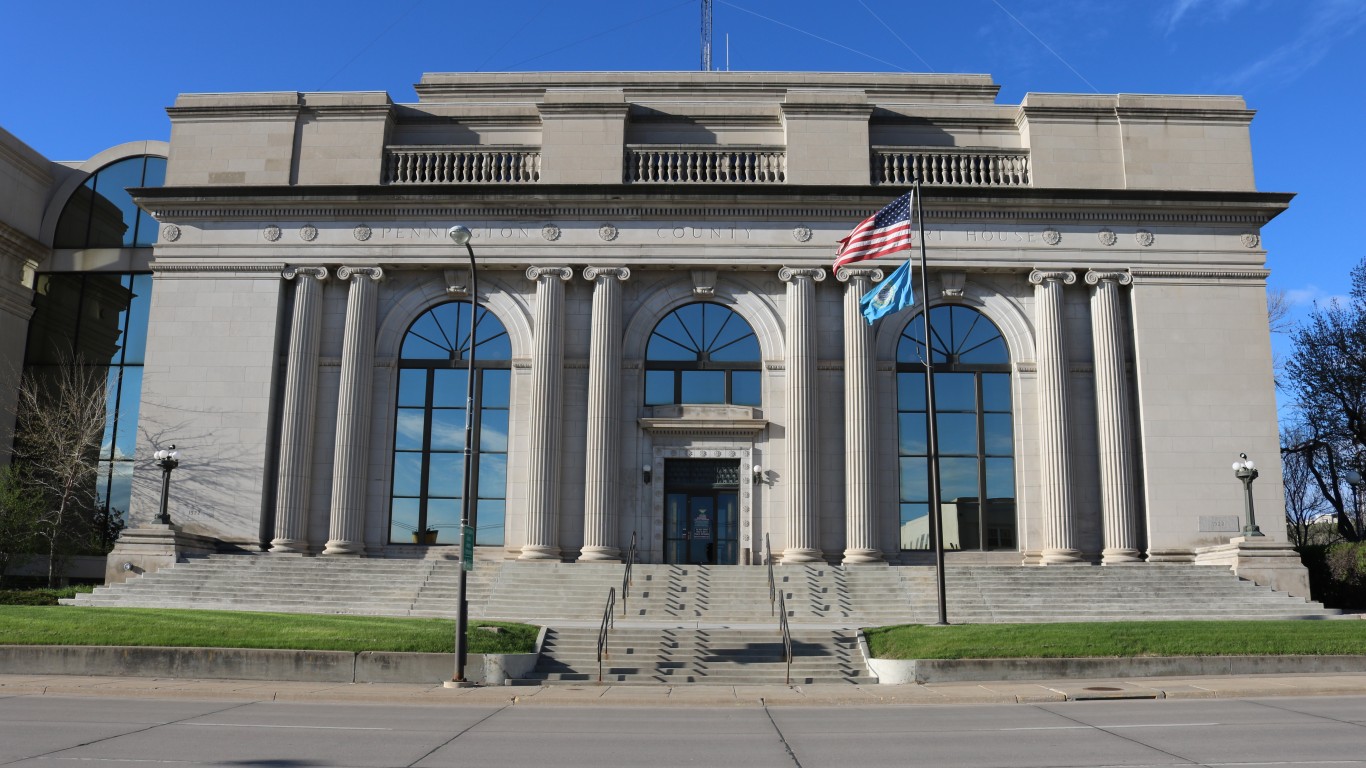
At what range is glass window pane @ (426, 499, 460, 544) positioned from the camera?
36.0 metres

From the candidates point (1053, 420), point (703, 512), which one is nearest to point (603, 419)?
point (703, 512)

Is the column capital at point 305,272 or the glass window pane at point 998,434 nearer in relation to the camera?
the glass window pane at point 998,434

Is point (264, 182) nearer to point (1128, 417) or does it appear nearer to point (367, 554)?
point (367, 554)

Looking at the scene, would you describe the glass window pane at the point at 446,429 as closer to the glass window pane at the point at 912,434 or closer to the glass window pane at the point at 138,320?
the glass window pane at the point at 138,320

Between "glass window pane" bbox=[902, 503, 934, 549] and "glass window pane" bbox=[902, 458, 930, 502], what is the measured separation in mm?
A: 269

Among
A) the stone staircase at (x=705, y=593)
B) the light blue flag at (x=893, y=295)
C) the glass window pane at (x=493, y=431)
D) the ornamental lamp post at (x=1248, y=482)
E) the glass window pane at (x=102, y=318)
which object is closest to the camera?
the stone staircase at (x=705, y=593)

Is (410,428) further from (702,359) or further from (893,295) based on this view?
(893,295)

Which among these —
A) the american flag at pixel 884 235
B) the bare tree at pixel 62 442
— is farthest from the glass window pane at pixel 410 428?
the american flag at pixel 884 235

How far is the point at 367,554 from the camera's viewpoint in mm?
35281

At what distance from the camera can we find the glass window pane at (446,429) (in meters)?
36.6

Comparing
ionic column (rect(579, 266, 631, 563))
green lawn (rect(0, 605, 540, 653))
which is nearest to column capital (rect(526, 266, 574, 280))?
ionic column (rect(579, 266, 631, 563))

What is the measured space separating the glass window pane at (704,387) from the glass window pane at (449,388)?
7.02 meters

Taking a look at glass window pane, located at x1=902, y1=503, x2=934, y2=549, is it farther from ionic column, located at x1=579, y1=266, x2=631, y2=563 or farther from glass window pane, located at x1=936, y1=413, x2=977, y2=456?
ionic column, located at x1=579, y1=266, x2=631, y2=563

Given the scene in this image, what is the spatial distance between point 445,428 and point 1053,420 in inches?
741
